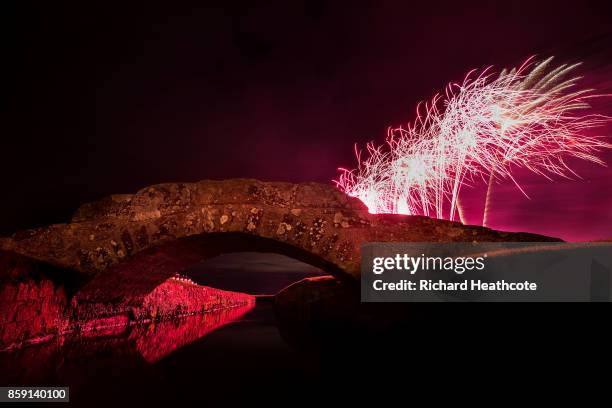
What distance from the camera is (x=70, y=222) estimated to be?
606 centimetres

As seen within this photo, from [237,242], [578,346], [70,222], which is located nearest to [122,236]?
[70,222]

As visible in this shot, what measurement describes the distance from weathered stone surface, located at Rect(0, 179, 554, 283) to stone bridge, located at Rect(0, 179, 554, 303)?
0.01 m

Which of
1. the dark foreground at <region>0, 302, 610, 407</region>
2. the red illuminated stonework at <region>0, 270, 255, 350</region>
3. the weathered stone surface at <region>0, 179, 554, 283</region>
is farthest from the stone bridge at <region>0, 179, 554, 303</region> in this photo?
the dark foreground at <region>0, 302, 610, 407</region>

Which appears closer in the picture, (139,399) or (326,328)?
(139,399)

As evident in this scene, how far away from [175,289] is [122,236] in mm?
6598

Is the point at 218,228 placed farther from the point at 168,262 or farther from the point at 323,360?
the point at 323,360

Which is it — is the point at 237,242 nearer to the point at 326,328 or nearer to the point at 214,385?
the point at 214,385

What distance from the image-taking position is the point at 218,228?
560 cm

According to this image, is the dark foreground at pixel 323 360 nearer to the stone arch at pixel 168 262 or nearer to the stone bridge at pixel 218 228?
the stone arch at pixel 168 262

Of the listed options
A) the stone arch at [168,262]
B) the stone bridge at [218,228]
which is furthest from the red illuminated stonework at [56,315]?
the stone bridge at [218,228]

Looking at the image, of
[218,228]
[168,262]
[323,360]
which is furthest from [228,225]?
[323,360]

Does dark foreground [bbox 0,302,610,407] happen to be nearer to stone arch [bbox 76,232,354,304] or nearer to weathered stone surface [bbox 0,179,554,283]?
stone arch [bbox 76,232,354,304]

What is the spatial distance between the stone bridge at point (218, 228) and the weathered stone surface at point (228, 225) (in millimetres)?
14

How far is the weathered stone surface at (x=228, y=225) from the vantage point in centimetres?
545
